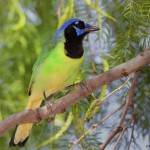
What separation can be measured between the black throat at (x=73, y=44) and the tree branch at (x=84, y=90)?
0.60ft

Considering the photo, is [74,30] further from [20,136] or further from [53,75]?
[20,136]

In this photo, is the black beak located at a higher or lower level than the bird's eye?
lower

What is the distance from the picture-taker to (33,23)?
3.05 ft

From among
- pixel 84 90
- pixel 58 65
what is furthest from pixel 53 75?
pixel 84 90

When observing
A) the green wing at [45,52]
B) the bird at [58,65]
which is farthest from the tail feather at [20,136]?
the green wing at [45,52]

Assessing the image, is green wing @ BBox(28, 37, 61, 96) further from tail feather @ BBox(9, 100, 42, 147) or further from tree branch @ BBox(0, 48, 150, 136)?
tree branch @ BBox(0, 48, 150, 136)

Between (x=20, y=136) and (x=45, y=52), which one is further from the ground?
Answer: (x=45, y=52)

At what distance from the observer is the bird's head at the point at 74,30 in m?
0.76

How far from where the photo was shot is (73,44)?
785 mm

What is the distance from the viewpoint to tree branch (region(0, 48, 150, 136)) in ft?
1.76

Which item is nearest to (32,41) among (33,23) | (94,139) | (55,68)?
(33,23)

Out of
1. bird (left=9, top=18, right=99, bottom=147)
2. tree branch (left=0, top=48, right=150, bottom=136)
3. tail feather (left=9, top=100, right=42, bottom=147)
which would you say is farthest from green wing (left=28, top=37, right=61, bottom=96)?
tree branch (left=0, top=48, right=150, bottom=136)

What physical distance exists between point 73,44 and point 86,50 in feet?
0.13

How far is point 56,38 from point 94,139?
0.20 meters
